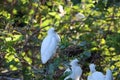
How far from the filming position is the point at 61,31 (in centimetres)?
302

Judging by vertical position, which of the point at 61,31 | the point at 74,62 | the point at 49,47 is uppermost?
the point at 49,47

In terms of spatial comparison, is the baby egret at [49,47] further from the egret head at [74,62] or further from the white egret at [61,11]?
the white egret at [61,11]

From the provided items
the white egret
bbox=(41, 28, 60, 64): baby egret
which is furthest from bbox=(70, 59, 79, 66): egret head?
the white egret

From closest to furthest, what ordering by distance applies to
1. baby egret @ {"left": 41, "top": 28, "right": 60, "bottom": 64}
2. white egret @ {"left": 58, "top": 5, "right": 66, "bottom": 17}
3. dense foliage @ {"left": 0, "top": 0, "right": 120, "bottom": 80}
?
baby egret @ {"left": 41, "top": 28, "right": 60, "bottom": 64} < dense foliage @ {"left": 0, "top": 0, "right": 120, "bottom": 80} < white egret @ {"left": 58, "top": 5, "right": 66, "bottom": 17}

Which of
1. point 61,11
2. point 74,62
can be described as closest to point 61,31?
point 61,11

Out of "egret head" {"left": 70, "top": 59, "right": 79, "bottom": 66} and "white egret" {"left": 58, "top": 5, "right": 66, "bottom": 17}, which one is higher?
→ "egret head" {"left": 70, "top": 59, "right": 79, "bottom": 66}

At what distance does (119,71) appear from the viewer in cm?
Answer: 269

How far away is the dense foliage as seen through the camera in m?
2.63

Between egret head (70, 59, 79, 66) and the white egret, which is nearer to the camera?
egret head (70, 59, 79, 66)

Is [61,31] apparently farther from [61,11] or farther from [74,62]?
[74,62]

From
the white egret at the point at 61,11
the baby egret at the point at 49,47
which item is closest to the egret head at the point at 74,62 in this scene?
the baby egret at the point at 49,47

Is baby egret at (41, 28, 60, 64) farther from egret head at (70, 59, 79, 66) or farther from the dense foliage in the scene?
the dense foliage

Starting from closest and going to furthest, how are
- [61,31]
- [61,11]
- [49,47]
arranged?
1. [49,47]
2. [61,31]
3. [61,11]

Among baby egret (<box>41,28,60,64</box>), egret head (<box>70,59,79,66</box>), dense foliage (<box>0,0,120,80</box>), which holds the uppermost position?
baby egret (<box>41,28,60,64</box>)
